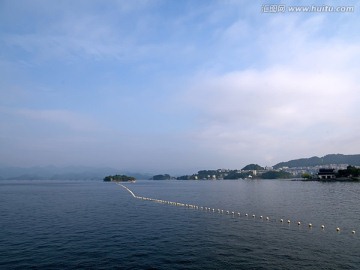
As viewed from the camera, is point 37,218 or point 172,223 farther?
point 37,218

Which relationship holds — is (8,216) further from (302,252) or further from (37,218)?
(302,252)

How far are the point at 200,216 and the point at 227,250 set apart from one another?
32049 mm

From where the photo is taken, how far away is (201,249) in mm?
43969

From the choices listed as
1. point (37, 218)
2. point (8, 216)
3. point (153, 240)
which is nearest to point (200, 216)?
point (153, 240)

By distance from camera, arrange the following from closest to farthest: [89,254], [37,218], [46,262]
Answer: [46,262] < [89,254] < [37,218]

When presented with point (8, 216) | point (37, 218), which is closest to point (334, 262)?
point (37, 218)

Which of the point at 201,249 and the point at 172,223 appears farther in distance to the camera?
the point at 172,223

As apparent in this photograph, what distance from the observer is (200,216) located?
74.7 metres

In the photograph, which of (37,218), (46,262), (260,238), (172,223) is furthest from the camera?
(37,218)

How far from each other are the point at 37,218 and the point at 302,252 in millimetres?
64827

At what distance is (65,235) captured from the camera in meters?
54.5

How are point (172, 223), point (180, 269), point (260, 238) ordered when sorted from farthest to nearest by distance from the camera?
point (172, 223) → point (260, 238) → point (180, 269)

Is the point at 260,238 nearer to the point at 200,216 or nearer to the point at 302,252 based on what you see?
the point at 302,252

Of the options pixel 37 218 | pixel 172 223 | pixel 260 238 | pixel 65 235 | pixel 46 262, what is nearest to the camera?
pixel 46 262
